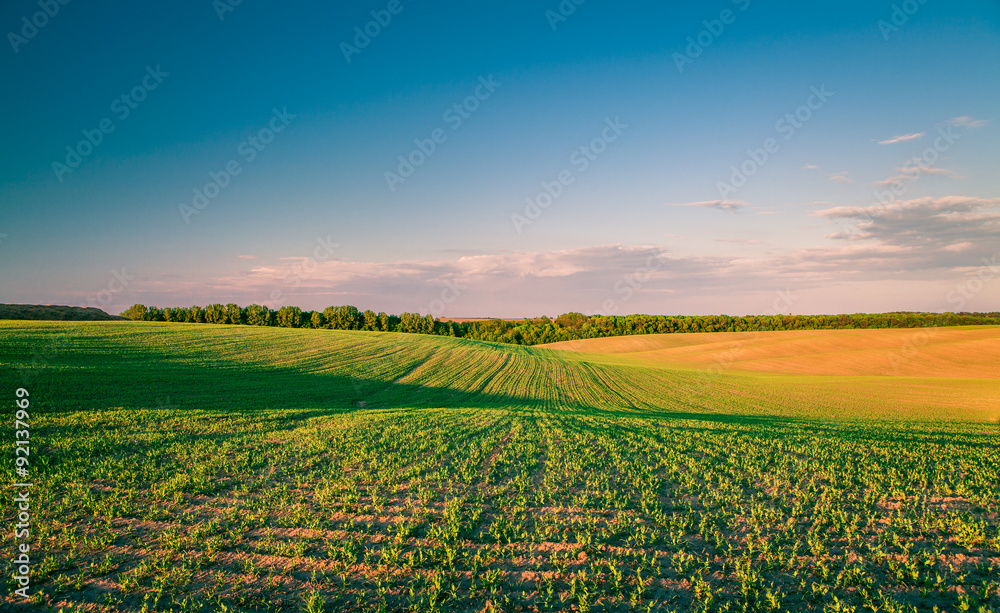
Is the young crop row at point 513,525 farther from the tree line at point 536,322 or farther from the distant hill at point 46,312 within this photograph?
the tree line at point 536,322

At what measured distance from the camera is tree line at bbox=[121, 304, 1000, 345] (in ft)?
Answer: 287

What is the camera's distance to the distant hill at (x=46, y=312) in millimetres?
48562

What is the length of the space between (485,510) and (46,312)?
7045cm

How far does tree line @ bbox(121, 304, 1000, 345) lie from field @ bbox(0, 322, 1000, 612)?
7161 cm

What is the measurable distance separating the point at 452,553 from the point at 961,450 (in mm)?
17475

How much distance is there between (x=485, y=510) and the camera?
29.7ft

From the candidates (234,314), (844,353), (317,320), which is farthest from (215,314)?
(844,353)

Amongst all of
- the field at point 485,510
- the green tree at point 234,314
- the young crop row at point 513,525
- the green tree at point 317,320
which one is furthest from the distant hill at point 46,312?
the young crop row at point 513,525

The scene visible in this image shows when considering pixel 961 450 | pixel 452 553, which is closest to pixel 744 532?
pixel 452 553

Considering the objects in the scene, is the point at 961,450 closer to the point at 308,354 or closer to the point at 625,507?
the point at 625,507

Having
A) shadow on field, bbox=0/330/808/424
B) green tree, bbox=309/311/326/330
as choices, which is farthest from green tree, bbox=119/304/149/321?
shadow on field, bbox=0/330/808/424

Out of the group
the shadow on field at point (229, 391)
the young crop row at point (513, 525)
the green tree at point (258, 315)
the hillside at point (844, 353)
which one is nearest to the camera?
the young crop row at point (513, 525)

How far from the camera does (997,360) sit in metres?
52.0

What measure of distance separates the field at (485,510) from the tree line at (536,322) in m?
71.6
